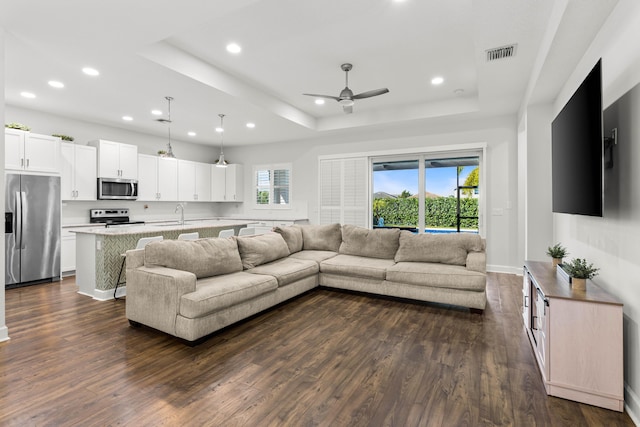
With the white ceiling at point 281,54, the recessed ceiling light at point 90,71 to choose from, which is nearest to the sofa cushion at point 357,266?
the white ceiling at point 281,54

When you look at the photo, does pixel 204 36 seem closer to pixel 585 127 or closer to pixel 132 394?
pixel 132 394

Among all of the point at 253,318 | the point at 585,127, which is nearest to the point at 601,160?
the point at 585,127

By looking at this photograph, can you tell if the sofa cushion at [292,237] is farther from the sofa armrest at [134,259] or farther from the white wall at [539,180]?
the white wall at [539,180]

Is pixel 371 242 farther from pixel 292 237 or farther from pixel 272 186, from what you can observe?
pixel 272 186

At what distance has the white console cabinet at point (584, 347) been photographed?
6.31ft

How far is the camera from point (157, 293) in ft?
9.64

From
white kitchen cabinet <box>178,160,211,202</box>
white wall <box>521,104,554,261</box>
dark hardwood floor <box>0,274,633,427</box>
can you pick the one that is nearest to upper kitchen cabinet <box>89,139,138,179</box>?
white kitchen cabinet <box>178,160,211,202</box>

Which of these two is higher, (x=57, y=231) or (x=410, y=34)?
(x=410, y=34)

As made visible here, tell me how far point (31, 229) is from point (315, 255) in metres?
4.17

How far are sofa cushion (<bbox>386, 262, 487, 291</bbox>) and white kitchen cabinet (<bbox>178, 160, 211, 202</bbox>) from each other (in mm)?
5424

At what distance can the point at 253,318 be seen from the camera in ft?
11.2

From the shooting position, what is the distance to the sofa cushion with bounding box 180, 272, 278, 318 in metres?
2.74

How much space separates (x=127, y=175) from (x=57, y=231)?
1635 millimetres

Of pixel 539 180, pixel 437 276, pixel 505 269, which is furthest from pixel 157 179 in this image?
pixel 505 269
